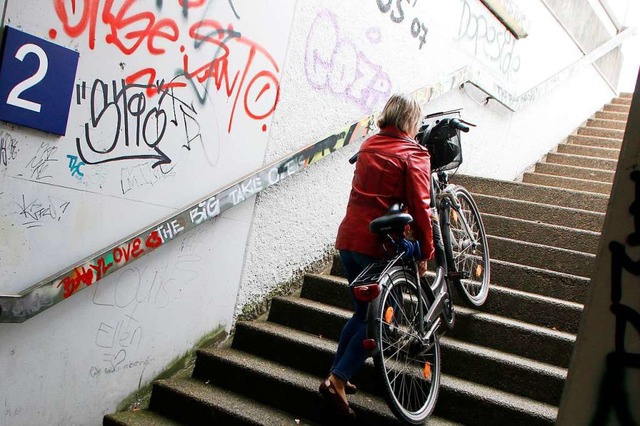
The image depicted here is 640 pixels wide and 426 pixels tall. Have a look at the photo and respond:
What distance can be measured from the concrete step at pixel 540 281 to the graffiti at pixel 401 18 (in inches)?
85.0

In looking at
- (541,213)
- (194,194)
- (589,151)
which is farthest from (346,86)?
(589,151)

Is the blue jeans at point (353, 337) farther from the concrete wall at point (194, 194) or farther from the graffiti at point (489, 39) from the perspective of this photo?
the graffiti at point (489, 39)

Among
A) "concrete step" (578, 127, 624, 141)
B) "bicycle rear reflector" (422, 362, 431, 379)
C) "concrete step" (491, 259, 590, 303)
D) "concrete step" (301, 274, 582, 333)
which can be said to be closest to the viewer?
"bicycle rear reflector" (422, 362, 431, 379)

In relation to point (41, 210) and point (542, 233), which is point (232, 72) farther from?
point (542, 233)

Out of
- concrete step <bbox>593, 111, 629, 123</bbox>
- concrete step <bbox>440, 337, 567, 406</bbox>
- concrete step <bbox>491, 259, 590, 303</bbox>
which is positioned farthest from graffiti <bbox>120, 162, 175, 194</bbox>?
concrete step <bbox>593, 111, 629, 123</bbox>

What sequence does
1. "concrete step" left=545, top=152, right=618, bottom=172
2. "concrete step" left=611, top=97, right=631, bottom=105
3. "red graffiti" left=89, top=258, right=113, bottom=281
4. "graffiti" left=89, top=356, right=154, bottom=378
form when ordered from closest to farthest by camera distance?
"red graffiti" left=89, top=258, right=113, bottom=281 < "graffiti" left=89, top=356, right=154, bottom=378 < "concrete step" left=545, top=152, right=618, bottom=172 < "concrete step" left=611, top=97, right=631, bottom=105

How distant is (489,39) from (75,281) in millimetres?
5150

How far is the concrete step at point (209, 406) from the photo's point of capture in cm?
335

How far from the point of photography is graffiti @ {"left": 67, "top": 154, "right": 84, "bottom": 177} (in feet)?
9.85

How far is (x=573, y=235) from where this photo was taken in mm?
4797

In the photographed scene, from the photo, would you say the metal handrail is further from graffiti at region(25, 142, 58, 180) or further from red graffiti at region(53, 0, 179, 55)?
red graffiti at region(53, 0, 179, 55)

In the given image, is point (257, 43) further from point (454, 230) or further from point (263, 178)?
point (454, 230)

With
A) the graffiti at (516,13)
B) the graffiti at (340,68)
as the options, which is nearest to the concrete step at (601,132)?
the graffiti at (516,13)

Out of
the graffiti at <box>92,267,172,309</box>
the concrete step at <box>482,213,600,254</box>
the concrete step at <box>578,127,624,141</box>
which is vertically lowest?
the graffiti at <box>92,267,172,309</box>
